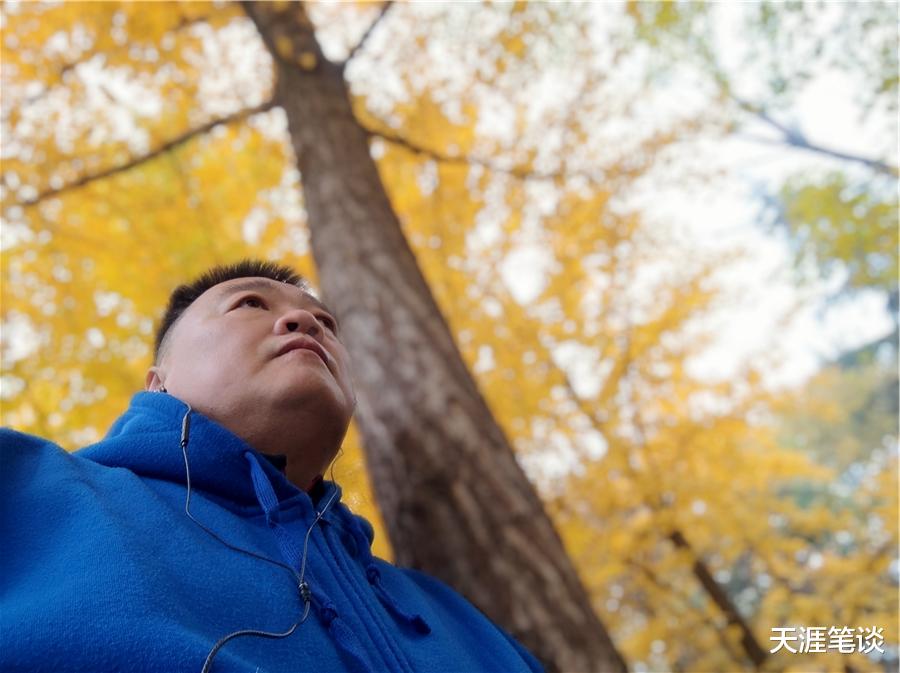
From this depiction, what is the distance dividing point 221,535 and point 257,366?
394 millimetres

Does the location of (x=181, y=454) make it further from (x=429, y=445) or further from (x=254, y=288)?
(x=429, y=445)

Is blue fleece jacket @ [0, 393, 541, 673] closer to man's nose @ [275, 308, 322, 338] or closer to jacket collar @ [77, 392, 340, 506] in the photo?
jacket collar @ [77, 392, 340, 506]

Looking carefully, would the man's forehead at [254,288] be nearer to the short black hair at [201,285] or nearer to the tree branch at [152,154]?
the short black hair at [201,285]

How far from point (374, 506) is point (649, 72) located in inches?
167

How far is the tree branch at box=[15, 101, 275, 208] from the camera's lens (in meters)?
3.82

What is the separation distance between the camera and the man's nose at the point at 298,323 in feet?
5.21

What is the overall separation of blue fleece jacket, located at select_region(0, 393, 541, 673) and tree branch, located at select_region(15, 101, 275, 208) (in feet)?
9.88

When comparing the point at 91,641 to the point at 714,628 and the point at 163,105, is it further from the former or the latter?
the point at 714,628

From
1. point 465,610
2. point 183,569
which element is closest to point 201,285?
point 183,569

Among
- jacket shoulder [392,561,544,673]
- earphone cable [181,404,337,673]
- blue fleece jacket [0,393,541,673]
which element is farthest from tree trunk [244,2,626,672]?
earphone cable [181,404,337,673]

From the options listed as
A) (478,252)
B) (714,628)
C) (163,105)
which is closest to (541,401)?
(478,252)

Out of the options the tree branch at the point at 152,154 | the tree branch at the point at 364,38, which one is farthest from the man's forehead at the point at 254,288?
the tree branch at the point at 364,38

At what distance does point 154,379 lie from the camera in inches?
64.7

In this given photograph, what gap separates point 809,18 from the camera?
396 centimetres
